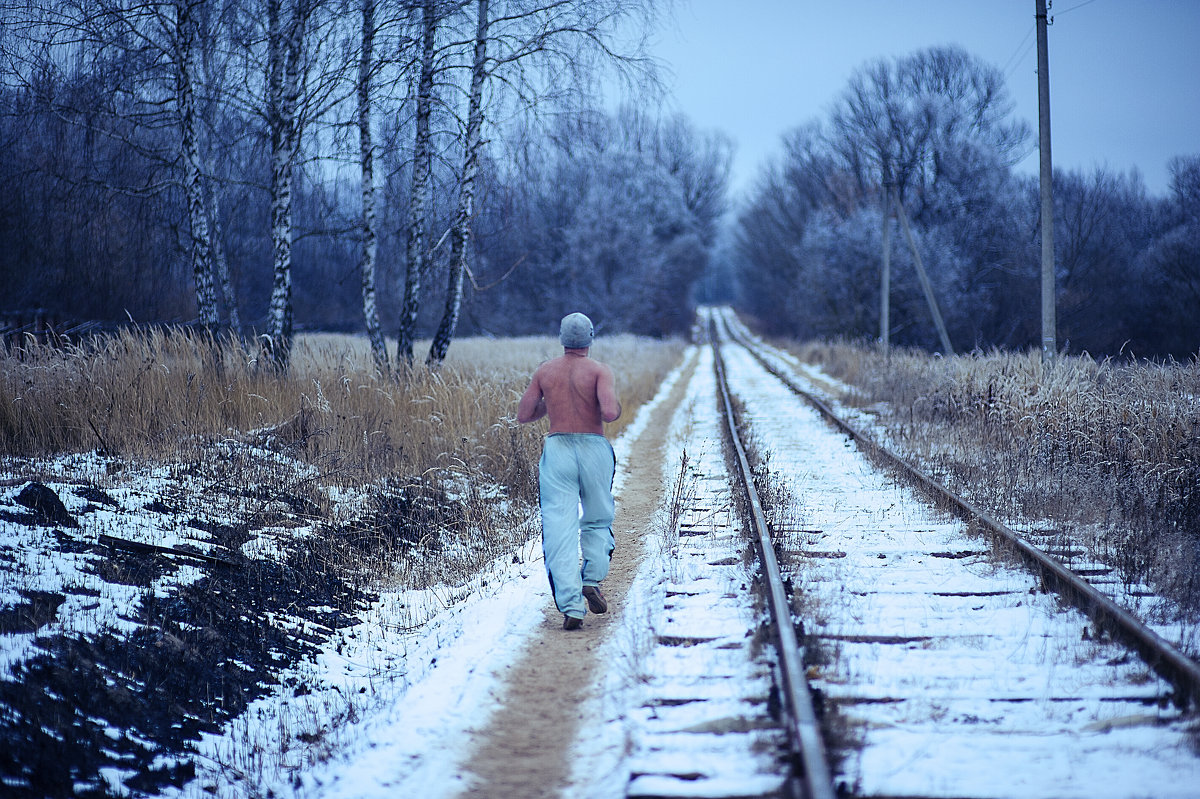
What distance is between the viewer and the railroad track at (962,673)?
3.05 meters

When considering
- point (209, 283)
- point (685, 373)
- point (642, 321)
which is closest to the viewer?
point (209, 283)

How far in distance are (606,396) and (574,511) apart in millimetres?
769

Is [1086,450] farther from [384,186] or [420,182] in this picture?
[384,186]

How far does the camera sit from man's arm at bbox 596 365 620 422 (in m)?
4.92

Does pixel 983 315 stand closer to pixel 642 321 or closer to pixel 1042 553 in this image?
pixel 642 321

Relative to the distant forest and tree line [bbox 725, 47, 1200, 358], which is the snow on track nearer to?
the distant forest

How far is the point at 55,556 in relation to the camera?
16.6 ft

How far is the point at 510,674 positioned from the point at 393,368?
8.03m

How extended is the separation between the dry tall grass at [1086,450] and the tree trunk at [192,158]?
A: 9.91m

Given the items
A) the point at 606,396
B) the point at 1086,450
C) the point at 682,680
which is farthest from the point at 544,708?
the point at 1086,450

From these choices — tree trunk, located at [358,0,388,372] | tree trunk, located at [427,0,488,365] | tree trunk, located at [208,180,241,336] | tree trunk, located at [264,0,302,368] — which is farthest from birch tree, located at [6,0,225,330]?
tree trunk, located at [427,0,488,365]

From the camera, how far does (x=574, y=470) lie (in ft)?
16.7

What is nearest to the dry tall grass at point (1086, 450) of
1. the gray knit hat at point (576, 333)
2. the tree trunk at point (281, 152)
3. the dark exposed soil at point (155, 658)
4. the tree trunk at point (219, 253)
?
the gray knit hat at point (576, 333)

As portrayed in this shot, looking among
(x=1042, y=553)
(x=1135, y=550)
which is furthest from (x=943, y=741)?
(x=1135, y=550)
